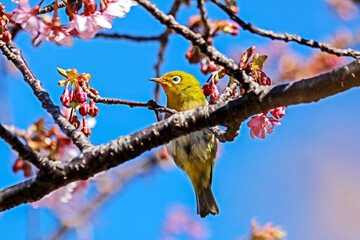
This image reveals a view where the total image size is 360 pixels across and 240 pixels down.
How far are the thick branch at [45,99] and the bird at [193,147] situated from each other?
1849 millimetres

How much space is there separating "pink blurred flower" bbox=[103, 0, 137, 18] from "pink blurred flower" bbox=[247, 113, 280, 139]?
993 mm

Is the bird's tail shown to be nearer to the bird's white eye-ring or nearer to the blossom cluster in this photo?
the bird's white eye-ring

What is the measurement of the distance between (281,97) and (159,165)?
198 inches

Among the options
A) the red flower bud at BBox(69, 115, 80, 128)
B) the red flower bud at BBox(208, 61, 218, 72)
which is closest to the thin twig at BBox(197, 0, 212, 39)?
the red flower bud at BBox(208, 61, 218, 72)

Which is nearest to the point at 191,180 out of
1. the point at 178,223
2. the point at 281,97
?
the point at 281,97

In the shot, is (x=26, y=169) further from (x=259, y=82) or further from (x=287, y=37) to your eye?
(x=287, y=37)

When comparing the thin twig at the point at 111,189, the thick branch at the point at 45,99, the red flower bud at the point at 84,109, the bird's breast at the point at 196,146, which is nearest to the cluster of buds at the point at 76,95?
the red flower bud at the point at 84,109

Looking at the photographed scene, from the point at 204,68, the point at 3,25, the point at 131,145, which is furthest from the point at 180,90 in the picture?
the point at 131,145

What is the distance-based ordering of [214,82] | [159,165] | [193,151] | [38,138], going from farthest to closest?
[159,165]
[193,151]
[38,138]
[214,82]

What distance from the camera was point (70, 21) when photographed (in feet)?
7.52

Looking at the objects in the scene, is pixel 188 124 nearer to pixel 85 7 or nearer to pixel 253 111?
pixel 253 111

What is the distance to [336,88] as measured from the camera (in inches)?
74.7

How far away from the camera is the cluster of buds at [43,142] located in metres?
3.42

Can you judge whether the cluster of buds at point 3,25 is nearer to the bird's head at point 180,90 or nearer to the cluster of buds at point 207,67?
the cluster of buds at point 207,67
